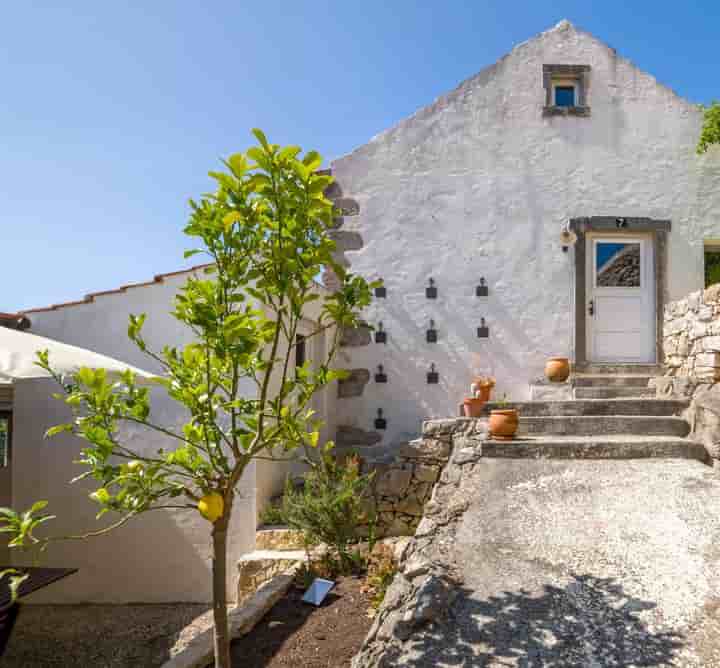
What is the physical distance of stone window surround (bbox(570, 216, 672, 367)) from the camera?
A: 644 centimetres

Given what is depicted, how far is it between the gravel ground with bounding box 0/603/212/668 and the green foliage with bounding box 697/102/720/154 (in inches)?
304

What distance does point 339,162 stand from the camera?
6789 mm

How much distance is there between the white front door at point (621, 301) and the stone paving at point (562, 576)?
Answer: 9.77 ft

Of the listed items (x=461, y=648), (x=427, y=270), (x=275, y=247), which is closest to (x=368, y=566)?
(x=461, y=648)

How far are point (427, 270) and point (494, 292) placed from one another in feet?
2.95

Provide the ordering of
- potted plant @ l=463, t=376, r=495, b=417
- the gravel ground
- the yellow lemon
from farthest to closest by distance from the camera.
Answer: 1. potted plant @ l=463, t=376, r=495, b=417
2. the gravel ground
3. the yellow lemon

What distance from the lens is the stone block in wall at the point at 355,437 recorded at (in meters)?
6.49

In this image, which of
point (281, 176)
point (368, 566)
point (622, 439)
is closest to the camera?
point (281, 176)

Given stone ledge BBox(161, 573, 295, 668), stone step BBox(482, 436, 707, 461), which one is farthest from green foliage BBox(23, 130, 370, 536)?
stone step BBox(482, 436, 707, 461)

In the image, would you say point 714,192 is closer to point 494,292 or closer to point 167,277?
point 494,292

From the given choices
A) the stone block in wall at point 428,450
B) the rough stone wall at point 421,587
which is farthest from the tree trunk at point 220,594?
the stone block in wall at point 428,450

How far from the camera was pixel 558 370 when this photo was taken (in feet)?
20.2

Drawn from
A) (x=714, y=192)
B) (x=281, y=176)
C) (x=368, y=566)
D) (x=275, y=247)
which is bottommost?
(x=368, y=566)

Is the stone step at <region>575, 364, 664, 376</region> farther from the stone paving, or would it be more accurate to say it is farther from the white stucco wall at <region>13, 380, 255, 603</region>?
the white stucco wall at <region>13, 380, 255, 603</region>
